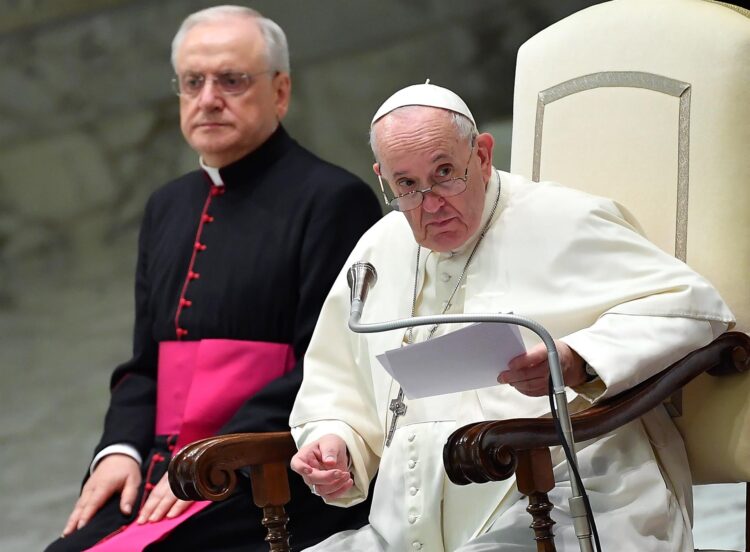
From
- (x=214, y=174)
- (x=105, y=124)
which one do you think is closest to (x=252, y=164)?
(x=214, y=174)

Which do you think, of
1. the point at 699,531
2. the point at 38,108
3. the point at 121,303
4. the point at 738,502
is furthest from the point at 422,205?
the point at 38,108

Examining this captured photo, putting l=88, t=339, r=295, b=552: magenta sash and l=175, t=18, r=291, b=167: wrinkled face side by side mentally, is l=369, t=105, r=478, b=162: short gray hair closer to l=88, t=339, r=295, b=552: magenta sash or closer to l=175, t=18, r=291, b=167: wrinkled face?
l=88, t=339, r=295, b=552: magenta sash

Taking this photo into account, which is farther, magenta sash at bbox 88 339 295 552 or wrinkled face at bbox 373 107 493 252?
magenta sash at bbox 88 339 295 552

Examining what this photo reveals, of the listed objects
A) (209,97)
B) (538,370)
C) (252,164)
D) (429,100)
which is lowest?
(538,370)

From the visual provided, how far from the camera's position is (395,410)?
308cm

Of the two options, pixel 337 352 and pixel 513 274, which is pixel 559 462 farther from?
pixel 337 352

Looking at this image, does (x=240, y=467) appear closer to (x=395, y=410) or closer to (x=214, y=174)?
(x=395, y=410)

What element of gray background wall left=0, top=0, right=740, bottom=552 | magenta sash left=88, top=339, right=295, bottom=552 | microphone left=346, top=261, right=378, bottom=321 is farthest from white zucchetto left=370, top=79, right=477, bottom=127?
gray background wall left=0, top=0, right=740, bottom=552

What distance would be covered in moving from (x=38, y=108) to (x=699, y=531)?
5285 millimetres

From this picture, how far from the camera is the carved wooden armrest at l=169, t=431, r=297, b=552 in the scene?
116 inches

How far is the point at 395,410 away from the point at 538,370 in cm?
57

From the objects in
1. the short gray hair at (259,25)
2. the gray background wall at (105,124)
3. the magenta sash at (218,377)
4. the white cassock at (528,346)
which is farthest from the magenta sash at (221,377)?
the gray background wall at (105,124)

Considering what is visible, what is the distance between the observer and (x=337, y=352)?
3359 millimetres

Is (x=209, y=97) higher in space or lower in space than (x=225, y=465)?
higher
